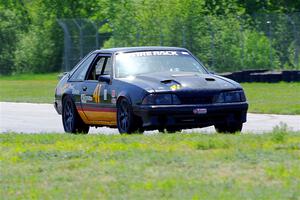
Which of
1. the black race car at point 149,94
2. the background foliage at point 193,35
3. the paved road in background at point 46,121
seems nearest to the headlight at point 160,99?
the black race car at point 149,94

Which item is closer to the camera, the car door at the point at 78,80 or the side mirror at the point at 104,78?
the side mirror at the point at 104,78

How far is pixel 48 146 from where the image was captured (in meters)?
12.8

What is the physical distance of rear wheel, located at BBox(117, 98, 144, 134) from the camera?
15086 mm

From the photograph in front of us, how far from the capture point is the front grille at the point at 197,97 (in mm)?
14922

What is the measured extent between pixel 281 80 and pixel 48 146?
2136 centimetres

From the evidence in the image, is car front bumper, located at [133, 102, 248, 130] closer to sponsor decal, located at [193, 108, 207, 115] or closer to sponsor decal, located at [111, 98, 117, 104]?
sponsor decal, located at [193, 108, 207, 115]

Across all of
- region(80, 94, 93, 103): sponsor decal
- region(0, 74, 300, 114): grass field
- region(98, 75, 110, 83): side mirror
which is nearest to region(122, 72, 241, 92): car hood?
region(98, 75, 110, 83): side mirror

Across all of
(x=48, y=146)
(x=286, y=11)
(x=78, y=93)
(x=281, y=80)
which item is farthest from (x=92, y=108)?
(x=286, y=11)

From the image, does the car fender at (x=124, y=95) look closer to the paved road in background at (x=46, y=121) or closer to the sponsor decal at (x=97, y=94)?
the sponsor decal at (x=97, y=94)

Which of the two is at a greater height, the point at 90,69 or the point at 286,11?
the point at 90,69

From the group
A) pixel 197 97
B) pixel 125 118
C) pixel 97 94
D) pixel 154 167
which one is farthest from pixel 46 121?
pixel 154 167

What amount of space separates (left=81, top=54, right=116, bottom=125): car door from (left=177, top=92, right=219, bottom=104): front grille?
126 cm

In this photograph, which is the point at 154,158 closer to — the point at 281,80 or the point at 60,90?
the point at 60,90

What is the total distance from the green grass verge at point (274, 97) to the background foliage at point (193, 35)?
6.86 metres
